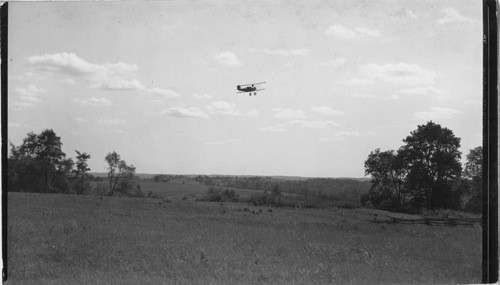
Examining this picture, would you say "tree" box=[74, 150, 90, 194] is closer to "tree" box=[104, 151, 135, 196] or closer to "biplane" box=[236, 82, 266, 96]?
"tree" box=[104, 151, 135, 196]

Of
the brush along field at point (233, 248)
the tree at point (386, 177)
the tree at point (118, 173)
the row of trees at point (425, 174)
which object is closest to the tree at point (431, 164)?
the row of trees at point (425, 174)

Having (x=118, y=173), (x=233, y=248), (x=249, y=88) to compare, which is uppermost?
(x=249, y=88)

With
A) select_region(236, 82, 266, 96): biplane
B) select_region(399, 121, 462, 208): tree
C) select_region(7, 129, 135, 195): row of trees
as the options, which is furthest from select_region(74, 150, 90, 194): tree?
select_region(399, 121, 462, 208): tree

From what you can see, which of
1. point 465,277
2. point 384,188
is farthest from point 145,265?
point 465,277

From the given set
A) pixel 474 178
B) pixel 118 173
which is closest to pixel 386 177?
pixel 474 178

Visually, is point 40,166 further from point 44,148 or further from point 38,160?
point 44,148

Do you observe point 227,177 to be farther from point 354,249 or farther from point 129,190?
point 354,249
